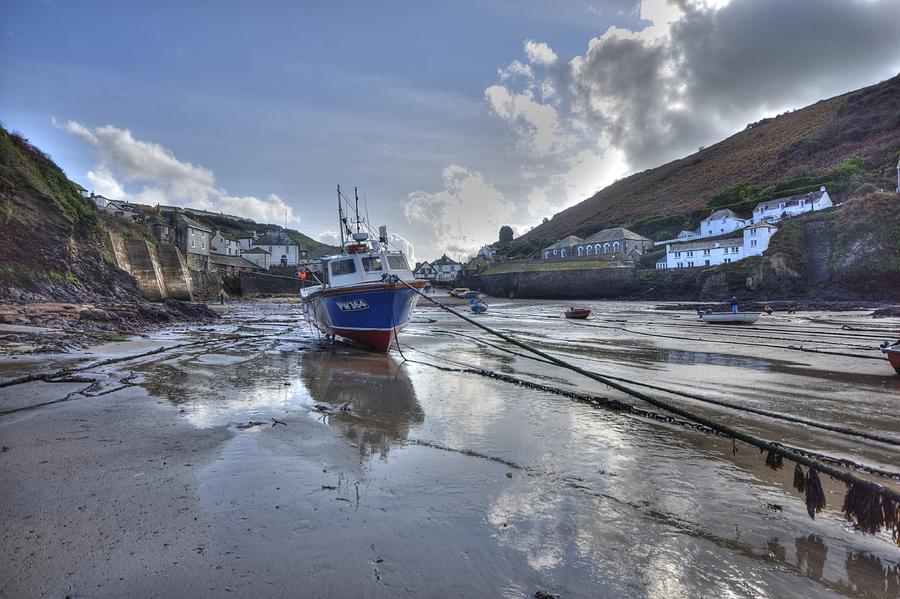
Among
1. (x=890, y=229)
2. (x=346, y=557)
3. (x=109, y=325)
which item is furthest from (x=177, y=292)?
(x=890, y=229)

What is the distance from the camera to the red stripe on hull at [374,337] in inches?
563

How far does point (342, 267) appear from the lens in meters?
15.2

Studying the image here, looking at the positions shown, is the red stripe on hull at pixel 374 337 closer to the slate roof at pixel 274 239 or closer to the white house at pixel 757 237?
the white house at pixel 757 237

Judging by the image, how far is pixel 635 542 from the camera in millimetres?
3219

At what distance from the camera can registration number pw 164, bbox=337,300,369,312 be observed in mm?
14047

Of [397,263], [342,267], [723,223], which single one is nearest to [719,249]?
[723,223]

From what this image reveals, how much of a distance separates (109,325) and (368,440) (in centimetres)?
1725

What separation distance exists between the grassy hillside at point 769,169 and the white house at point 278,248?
60958 millimetres

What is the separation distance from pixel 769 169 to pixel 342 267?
410 ft

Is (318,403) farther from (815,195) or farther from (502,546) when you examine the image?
(815,195)

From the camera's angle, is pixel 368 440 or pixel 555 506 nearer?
pixel 555 506

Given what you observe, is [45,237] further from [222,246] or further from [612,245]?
[612,245]

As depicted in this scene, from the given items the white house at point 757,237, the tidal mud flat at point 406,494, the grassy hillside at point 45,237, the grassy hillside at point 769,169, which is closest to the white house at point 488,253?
the grassy hillside at point 769,169

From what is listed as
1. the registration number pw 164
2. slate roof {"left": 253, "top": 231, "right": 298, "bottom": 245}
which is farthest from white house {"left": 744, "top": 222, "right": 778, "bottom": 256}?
slate roof {"left": 253, "top": 231, "right": 298, "bottom": 245}
